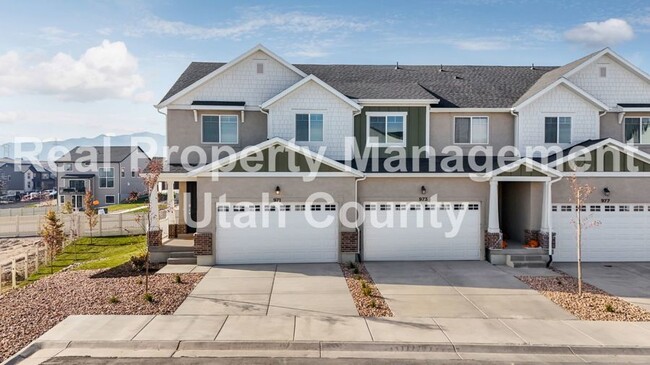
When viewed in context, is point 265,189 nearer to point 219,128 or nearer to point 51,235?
point 219,128

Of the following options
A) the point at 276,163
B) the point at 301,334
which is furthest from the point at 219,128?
the point at 301,334

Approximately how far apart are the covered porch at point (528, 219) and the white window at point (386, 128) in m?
4.14

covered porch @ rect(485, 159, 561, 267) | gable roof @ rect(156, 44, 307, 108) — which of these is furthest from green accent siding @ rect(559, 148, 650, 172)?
gable roof @ rect(156, 44, 307, 108)

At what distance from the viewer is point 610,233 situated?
1614 centimetres

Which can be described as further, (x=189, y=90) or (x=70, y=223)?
(x=70, y=223)

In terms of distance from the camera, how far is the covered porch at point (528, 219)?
15336 millimetres

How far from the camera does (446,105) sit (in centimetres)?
1817

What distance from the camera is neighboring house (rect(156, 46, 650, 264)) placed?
15406mm

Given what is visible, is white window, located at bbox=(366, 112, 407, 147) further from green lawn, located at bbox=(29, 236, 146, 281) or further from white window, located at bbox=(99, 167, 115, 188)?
white window, located at bbox=(99, 167, 115, 188)

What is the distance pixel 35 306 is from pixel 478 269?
1332 centimetres

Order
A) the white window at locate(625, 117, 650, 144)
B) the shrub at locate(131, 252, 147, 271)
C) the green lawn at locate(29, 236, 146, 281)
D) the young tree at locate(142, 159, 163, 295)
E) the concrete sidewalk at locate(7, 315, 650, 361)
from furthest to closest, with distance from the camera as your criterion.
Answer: the white window at locate(625, 117, 650, 144) < the green lawn at locate(29, 236, 146, 281) < the shrub at locate(131, 252, 147, 271) < the young tree at locate(142, 159, 163, 295) < the concrete sidewalk at locate(7, 315, 650, 361)

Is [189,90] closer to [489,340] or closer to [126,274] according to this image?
[126,274]

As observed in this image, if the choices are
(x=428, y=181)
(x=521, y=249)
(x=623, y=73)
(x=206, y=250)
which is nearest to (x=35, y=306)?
(x=206, y=250)

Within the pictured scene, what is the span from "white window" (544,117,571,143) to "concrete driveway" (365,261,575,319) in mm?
6748
